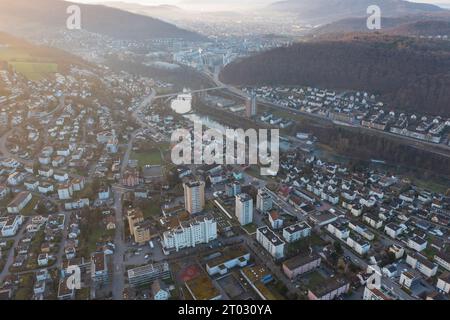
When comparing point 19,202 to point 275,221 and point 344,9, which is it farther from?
point 344,9

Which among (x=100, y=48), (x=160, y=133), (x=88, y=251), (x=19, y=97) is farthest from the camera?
(x=100, y=48)

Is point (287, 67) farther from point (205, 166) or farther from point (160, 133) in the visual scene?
point (205, 166)

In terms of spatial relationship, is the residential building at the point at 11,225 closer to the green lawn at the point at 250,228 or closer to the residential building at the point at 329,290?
→ the green lawn at the point at 250,228

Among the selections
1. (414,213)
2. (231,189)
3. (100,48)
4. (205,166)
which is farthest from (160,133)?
(100,48)

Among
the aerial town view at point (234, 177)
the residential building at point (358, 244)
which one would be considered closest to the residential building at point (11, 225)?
the aerial town view at point (234, 177)

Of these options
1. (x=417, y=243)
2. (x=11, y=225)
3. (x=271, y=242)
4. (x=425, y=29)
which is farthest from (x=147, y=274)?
(x=425, y=29)

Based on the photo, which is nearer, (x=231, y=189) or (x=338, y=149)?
(x=231, y=189)

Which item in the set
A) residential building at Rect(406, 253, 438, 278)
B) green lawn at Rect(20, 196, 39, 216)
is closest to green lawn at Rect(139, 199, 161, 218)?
green lawn at Rect(20, 196, 39, 216)
